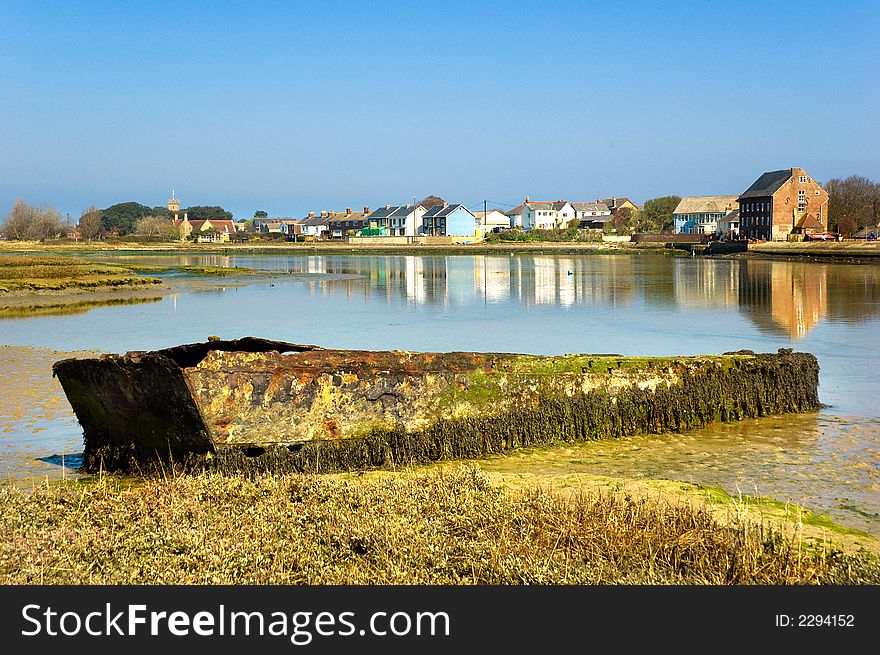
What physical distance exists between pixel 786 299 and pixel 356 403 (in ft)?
101

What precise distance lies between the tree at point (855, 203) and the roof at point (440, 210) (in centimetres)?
5869

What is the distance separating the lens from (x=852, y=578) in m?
5.84

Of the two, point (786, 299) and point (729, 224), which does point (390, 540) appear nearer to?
point (786, 299)

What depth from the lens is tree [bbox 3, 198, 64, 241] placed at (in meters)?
168

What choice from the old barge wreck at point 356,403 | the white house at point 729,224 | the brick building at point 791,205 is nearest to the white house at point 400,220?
the white house at point 729,224

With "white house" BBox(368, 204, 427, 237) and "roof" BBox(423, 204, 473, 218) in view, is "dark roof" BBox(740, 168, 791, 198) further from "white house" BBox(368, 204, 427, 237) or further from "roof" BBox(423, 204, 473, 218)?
"white house" BBox(368, 204, 427, 237)

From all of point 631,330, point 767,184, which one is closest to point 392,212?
point 767,184

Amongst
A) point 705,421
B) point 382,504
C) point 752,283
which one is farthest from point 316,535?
point 752,283

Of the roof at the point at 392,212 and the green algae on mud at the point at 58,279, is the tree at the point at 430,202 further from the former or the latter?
the green algae on mud at the point at 58,279

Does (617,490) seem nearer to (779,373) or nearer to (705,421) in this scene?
(705,421)

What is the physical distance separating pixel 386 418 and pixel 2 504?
4.23 m

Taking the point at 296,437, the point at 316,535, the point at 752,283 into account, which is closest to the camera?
the point at 316,535

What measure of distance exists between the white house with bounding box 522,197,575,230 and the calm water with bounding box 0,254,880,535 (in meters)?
112

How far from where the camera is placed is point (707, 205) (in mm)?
136875
